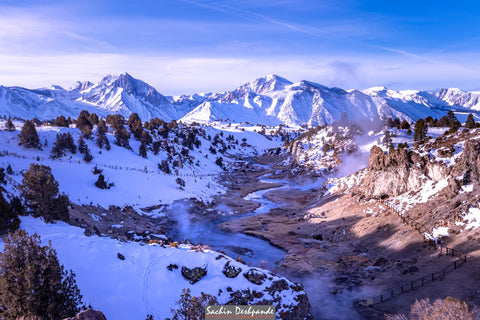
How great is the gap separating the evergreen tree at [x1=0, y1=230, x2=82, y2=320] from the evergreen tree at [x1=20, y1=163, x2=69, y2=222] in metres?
15.6

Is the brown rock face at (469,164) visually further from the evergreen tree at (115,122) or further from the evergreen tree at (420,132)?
the evergreen tree at (115,122)

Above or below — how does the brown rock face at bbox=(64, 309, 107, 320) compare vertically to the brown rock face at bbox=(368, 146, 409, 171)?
below

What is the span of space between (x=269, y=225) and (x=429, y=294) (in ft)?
92.5

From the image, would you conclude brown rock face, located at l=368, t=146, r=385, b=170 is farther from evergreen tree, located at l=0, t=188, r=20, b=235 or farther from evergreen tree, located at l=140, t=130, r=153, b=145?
→ evergreen tree, located at l=140, t=130, r=153, b=145

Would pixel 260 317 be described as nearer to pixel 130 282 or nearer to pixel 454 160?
pixel 130 282

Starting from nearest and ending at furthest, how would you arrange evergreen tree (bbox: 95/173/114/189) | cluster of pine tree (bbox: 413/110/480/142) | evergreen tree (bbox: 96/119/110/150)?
evergreen tree (bbox: 95/173/114/189) < cluster of pine tree (bbox: 413/110/480/142) < evergreen tree (bbox: 96/119/110/150)

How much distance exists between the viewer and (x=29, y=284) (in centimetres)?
1284

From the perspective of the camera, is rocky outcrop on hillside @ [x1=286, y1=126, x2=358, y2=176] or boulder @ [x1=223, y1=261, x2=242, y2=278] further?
rocky outcrop on hillside @ [x1=286, y1=126, x2=358, y2=176]

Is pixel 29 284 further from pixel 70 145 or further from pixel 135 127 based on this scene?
pixel 135 127

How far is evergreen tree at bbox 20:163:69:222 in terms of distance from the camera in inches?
1107

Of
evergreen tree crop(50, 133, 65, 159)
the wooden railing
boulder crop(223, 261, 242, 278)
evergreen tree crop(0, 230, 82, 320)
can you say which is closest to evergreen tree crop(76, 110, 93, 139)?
evergreen tree crop(50, 133, 65, 159)

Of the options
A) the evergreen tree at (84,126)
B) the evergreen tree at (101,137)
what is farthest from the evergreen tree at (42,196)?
the evergreen tree at (84,126)

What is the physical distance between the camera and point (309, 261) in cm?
3453

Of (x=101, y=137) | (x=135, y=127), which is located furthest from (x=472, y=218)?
(x=135, y=127)
